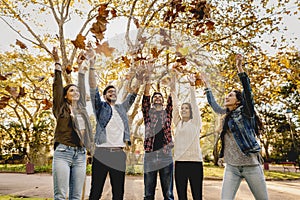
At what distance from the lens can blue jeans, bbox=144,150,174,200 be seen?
11.9ft

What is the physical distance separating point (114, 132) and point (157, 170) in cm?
69

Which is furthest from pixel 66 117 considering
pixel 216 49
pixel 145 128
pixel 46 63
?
pixel 46 63

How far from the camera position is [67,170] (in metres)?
3.23

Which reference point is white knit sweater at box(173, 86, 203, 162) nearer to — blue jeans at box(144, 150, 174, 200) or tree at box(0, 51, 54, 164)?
blue jeans at box(144, 150, 174, 200)

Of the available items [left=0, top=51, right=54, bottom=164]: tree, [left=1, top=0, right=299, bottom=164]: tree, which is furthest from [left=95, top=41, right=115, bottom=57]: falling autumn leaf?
[left=0, top=51, right=54, bottom=164]: tree

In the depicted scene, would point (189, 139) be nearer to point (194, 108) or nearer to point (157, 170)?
point (194, 108)

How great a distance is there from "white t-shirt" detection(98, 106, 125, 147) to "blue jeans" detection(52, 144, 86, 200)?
0.93 ft

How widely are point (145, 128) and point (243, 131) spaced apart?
1073 millimetres

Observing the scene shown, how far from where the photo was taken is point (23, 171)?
17.2 meters

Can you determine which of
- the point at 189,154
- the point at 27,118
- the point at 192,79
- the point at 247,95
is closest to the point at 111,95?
the point at 192,79

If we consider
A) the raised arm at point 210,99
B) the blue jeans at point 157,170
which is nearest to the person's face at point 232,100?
the raised arm at point 210,99

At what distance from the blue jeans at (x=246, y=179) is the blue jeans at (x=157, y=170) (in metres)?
0.66

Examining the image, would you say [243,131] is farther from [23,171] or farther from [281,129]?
[281,129]

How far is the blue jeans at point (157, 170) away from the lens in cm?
362
